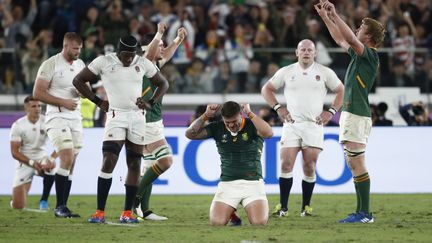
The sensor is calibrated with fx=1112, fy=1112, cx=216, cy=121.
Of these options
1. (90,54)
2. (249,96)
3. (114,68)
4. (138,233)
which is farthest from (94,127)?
(138,233)

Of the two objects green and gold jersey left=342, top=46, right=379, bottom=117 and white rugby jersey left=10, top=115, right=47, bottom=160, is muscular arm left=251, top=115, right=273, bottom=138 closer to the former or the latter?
green and gold jersey left=342, top=46, right=379, bottom=117

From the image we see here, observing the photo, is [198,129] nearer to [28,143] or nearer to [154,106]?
[154,106]

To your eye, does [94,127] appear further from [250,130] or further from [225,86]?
[250,130]

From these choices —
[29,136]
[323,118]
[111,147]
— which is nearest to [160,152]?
[111,147]

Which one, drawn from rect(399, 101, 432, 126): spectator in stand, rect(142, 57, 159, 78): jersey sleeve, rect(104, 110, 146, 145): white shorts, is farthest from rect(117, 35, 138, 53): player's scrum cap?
rect(399, 101, 432, 126): spectator in stand

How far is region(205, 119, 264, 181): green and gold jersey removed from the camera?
14.2 meters

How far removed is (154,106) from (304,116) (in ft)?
7.61

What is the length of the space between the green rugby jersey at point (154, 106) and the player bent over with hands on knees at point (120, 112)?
54.1 inches

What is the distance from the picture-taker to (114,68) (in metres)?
14.4

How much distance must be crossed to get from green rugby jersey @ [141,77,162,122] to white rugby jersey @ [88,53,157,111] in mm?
1454

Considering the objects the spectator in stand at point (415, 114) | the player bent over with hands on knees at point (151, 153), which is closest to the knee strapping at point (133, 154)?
the player bent over with hands on knees at point (151, 153)

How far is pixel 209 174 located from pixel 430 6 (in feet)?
31.3

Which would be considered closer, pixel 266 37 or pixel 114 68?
pixel 114 68

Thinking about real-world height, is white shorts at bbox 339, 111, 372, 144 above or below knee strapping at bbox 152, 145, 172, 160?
above
